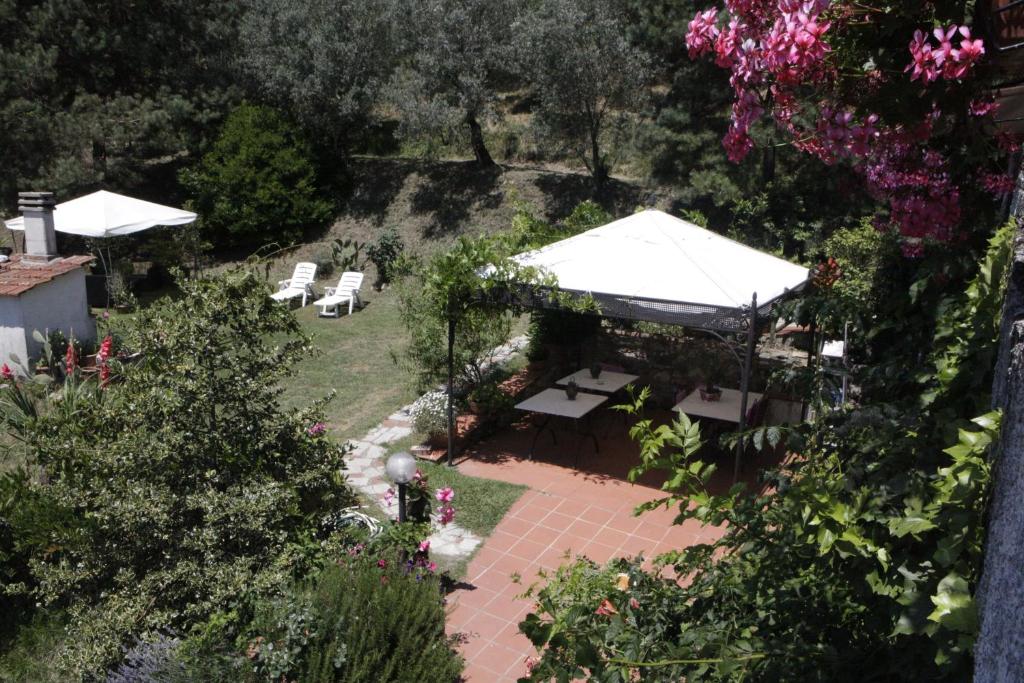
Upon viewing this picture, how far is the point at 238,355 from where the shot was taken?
193 inches

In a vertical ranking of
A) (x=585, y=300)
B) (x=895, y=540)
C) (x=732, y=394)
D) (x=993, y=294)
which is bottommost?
(x=732, y=394)

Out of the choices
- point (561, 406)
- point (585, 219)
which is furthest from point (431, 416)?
point (585, 219)

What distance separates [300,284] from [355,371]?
4774mm

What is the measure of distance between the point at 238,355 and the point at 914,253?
12.6 ft

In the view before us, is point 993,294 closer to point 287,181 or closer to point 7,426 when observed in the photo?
point 7,426

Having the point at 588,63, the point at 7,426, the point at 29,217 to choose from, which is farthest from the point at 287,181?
the point at 7,426

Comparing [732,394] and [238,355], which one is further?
[732,394]

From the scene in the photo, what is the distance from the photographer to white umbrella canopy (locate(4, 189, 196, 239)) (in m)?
12.9

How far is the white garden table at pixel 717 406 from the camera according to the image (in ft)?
25.8

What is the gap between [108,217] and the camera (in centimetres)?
1314

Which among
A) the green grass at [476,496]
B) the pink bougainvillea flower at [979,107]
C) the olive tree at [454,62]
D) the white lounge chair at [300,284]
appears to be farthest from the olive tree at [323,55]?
the pink bougainvillea flower at [979,107]

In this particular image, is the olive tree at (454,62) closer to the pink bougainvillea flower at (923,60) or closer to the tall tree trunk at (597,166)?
the tall tree trunk at (597,166)

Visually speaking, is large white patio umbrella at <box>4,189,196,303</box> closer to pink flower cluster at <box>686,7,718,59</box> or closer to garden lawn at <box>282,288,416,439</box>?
garden lawn at <box>282,288,416,439</box>

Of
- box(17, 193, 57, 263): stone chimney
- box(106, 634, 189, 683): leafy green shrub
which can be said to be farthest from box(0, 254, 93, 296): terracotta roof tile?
box(106, 634, 189, 683): leafy green shrub
